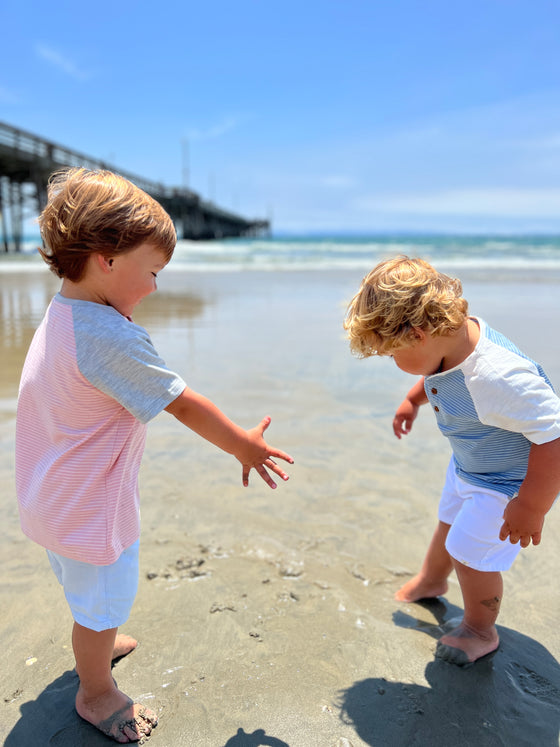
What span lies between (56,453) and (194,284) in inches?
405

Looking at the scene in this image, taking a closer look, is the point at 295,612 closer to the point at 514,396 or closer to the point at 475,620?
the point at 475,620

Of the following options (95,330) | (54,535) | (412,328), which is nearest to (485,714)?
(412,328)

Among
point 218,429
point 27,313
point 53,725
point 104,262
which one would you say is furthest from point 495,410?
point 27,313

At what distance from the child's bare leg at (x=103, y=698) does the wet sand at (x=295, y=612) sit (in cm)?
4

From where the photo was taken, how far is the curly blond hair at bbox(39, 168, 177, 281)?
51.2 inches

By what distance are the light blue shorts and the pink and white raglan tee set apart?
0.07 meters

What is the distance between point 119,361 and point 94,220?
13.1 inches

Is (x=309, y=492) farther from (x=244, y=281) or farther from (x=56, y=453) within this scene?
(x=244, y=281)

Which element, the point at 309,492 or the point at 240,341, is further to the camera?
the point at 240,341

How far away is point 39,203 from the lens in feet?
61.9

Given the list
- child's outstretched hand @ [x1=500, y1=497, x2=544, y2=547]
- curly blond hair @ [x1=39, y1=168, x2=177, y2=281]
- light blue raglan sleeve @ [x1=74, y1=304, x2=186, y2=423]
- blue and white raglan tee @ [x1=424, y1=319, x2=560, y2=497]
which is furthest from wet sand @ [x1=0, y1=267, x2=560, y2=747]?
curly blond hair @ [x1=39, y1=168, x2=177, y2=281]

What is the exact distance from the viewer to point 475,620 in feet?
5.97

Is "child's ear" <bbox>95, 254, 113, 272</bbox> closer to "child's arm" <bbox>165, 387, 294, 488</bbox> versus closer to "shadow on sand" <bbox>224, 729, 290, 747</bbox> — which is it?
"child's arm" <bbox>165, 387, 294, 488</bbox>

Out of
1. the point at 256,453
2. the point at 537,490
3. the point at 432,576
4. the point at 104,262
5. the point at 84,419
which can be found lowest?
the point at 432,576
